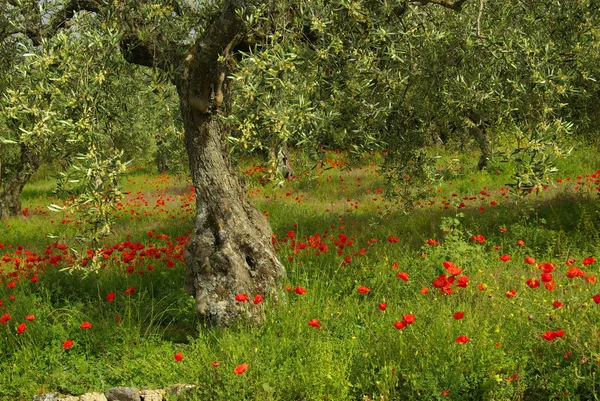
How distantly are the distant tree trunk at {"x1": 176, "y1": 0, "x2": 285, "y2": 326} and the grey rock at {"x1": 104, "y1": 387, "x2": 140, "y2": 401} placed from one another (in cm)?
136

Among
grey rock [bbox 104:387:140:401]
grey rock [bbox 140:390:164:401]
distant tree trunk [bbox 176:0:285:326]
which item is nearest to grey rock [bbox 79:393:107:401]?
grey rock [bbox 104:387:140:401]

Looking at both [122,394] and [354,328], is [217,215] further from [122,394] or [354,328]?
[122,394]

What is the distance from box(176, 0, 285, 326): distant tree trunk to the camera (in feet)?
20.4

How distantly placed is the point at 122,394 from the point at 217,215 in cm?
256

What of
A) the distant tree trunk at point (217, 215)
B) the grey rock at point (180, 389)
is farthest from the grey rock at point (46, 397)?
the distant tree trunk at point (217, 215)

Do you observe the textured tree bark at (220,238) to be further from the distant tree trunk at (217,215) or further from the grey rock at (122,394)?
the grey rock at (122,394)

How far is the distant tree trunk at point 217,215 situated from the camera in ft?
20.4

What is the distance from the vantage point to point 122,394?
4973mm

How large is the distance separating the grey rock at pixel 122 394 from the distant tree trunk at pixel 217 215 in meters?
1.36

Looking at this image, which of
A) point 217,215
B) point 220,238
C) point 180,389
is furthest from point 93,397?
point 217,215

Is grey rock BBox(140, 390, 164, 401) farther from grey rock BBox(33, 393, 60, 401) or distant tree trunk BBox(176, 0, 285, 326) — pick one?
distant tree trunk BBox(176, 0, 285, 326)

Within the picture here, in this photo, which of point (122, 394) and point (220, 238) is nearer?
point (122, 394)

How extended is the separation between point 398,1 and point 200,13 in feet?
8.77

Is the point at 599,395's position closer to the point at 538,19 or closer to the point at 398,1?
the point at 398,1
